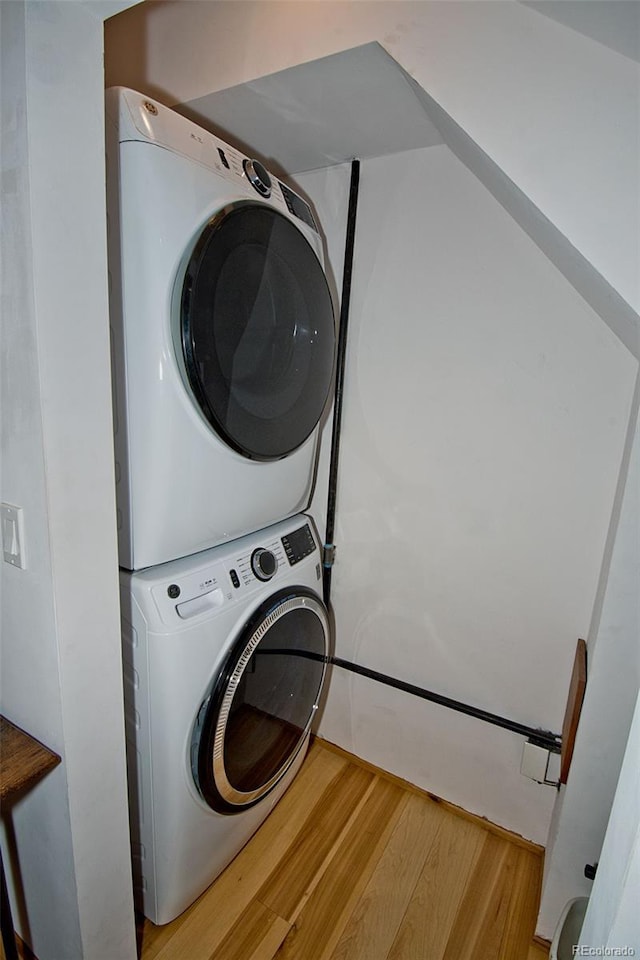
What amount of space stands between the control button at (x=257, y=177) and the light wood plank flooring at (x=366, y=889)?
1.83 metres

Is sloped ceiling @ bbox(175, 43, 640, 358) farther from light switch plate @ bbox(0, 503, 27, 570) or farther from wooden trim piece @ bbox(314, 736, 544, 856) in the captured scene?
wooden trim piece @ bbox(314, 736, 544, 856)

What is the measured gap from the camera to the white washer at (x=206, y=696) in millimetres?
996

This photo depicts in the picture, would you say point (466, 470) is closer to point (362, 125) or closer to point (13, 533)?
point (362, 125)

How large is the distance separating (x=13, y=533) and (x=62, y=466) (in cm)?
17

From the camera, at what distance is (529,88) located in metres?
0.82

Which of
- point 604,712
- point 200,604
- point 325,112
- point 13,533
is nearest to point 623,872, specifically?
point 604,712

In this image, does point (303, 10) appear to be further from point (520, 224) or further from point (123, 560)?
point (123, 560)

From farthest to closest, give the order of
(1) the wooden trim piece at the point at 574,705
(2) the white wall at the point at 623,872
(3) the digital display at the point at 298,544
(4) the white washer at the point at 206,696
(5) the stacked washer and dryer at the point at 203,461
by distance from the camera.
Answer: (3) the digital display at the point at 298,544
(1) the wooden trim piece at the point at 574,705
(4) the white washer at the point at 206,696
(5) the stacked washer and dryer at the point at 203,461
(2) the white wall at the point at 623,872

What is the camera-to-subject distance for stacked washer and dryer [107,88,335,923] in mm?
881

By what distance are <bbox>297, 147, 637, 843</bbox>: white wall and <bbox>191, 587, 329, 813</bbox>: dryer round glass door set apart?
1.10 feet

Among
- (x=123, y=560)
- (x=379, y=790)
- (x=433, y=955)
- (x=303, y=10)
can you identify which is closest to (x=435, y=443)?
(x=123, y=560)

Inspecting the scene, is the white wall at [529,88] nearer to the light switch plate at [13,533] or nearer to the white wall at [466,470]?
the white wall at [466,470]

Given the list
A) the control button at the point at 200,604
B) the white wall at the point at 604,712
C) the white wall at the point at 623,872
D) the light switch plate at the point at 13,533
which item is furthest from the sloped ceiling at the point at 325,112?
the white wall at the point at 623,872

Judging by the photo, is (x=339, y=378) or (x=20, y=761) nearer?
(x=20, y=761)
